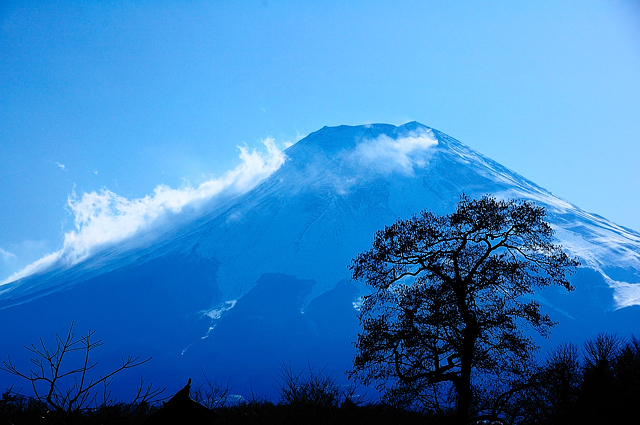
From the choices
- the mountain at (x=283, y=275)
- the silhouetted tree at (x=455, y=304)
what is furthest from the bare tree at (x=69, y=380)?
the mountain at (x=283, y=275)

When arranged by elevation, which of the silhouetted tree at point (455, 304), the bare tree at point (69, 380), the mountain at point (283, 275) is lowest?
the bare tree at point (69, 380)

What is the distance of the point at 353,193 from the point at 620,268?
70485mm

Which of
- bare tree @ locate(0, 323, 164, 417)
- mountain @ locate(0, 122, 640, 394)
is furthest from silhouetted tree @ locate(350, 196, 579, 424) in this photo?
mountain @ locate(0, 122, 640, 394)

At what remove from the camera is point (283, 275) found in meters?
108

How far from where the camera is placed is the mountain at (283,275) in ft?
276

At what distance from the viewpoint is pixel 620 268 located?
9581 centimetres

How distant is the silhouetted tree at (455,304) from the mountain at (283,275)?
213ft

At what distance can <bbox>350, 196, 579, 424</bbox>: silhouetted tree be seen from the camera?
350 inches

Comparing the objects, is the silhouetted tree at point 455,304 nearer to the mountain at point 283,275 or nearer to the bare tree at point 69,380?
the bare tree at point 69,380

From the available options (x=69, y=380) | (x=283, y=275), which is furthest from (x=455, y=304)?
(x=69, y=380)

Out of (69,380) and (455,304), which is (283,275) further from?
(455,304)

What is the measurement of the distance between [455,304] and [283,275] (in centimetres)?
10012

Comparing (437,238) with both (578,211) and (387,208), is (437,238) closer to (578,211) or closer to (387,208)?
(387,208)

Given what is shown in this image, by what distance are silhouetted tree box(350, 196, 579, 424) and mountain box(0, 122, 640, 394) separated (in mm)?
64812
